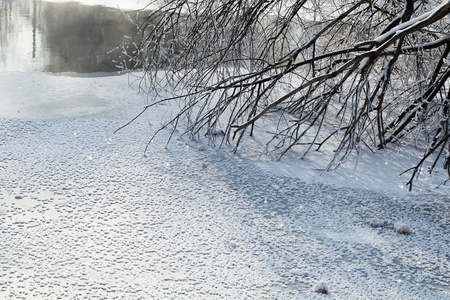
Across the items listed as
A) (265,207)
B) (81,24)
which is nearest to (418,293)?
(265,207)

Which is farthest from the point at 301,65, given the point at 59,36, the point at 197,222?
the point at 59,36

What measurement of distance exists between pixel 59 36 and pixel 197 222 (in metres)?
11.0

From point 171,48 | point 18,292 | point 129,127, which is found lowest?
point 18,292

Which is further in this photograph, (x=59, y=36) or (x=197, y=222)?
(x=59, y=36)

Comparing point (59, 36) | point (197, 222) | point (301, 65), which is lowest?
point (197, 222)

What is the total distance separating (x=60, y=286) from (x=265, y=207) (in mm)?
1550

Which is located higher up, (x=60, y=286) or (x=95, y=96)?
(x=95, y=96)

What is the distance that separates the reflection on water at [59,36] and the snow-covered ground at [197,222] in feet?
8.22

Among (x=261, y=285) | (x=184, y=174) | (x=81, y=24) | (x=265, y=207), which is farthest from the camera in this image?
(x=81, y=24)

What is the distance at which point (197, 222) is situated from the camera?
3018mm

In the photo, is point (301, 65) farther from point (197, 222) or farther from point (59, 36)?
point (59, 36)

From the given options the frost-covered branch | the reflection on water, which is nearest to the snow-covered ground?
the frost-covered branch

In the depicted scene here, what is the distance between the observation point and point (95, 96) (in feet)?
19.0

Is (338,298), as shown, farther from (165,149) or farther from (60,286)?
(165,149)
